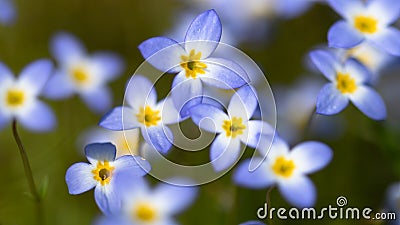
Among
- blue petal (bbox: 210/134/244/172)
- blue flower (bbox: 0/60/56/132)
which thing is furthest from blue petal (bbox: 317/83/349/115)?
blue flower (bbox: 0/60/56/132)

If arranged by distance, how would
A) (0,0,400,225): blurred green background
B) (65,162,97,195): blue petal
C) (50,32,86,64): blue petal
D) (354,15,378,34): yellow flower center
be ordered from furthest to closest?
(50,32,86,64): blue petal < (0,0,400,225): blurred green background < (354,15,378,34): yellow flower center < (65,162,97,195): blue petal

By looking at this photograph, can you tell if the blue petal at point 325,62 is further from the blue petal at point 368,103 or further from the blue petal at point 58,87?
the blue petal at point 58,87

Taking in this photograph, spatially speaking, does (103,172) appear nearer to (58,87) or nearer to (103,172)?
(103,172)

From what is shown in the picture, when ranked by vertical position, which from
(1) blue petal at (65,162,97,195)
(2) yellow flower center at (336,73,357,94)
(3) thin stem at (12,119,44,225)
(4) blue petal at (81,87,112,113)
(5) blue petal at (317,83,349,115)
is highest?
(4) blue petal at (81,87,112,113)

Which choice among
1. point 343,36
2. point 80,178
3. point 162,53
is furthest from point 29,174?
point 343,36

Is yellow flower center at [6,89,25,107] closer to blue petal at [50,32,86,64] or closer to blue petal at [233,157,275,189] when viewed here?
blue petal at [50,32,86,64]

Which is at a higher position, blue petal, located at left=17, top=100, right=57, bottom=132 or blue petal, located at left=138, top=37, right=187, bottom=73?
blue petal, located at left=17, top=100, right=57, bottom=132
